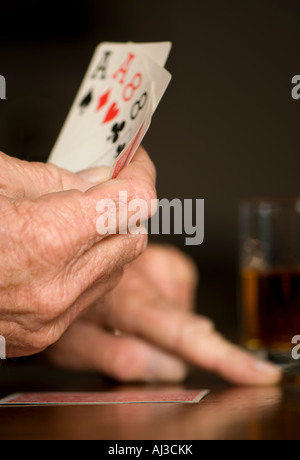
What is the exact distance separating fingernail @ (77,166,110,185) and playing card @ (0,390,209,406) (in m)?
0.26

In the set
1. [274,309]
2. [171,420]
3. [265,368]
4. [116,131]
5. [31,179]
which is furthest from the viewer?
[274,309]

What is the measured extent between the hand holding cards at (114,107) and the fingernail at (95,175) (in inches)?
1.3

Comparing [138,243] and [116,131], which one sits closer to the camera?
[138,243]

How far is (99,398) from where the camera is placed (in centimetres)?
84

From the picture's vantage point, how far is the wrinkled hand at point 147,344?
3.61ft

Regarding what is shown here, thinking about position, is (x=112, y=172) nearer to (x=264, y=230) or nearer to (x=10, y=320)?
(x=10, y=320)

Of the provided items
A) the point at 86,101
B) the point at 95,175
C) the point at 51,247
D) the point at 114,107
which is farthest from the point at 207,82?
the point at 51,247

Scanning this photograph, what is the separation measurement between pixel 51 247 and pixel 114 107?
37cm

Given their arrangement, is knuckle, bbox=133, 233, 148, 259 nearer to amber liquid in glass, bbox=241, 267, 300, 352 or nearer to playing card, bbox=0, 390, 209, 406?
playing card, bbox=0, 390, 209, 406

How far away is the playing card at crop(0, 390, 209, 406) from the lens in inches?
31.2

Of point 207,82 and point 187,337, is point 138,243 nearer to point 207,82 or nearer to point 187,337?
point 187,337

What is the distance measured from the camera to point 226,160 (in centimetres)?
293

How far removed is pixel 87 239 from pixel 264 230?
2.60 feet

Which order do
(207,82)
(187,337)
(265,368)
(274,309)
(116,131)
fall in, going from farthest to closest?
(207,82) → (274,309) → (187,337) → (265,368) → (116,131)
